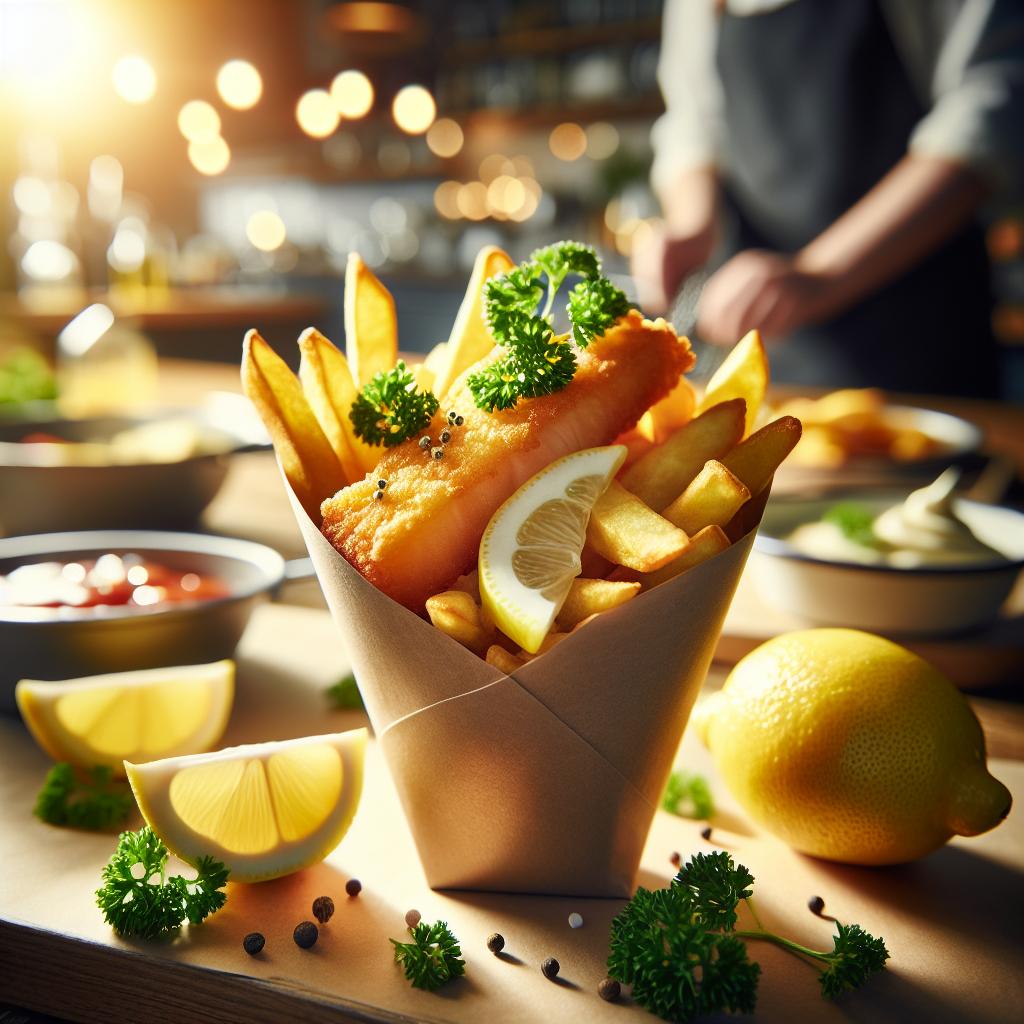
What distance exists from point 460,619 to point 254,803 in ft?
0.78

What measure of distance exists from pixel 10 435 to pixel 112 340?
1.81 feet

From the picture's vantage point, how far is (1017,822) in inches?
36.9

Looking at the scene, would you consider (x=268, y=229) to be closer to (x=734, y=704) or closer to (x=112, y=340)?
(x=112, y=340)

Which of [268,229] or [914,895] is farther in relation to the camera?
[268,229]

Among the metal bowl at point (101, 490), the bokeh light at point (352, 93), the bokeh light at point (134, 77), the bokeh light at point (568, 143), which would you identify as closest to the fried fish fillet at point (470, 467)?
the metal bowl at point (101, 490)

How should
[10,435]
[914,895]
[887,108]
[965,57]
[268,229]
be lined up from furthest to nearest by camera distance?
1. [268,229]
2. [887,108]
3. [965,57]
4. [10,435]
5. [914,895]

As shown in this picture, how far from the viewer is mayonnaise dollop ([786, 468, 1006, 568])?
4.12 feet

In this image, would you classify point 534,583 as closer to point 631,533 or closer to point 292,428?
point 631,533

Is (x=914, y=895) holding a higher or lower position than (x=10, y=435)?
lower

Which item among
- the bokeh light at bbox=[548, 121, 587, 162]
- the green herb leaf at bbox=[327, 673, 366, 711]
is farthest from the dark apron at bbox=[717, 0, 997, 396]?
the bokeh light at bbox=[548, 121, 587, 162]

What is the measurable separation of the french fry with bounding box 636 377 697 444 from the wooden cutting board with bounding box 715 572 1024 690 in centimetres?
41

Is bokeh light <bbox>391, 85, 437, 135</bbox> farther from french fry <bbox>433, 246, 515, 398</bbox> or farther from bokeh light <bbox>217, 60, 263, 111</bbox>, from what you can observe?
french fry <bbox>433, 246, 515, 398</bbox>

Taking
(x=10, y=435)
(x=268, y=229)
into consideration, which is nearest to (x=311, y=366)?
(x=10, y=435)

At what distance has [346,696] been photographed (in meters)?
1.14
